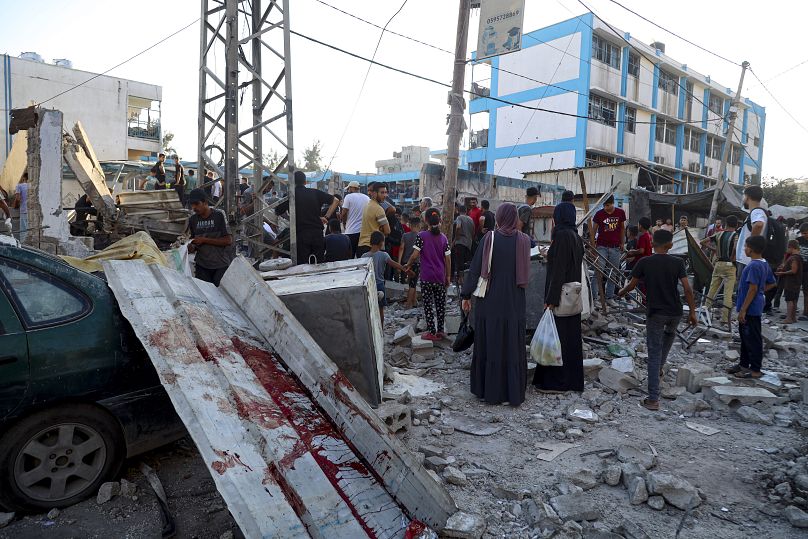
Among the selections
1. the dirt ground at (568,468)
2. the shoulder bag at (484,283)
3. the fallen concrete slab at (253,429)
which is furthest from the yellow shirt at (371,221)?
the fallen concrete slab at (253,429)

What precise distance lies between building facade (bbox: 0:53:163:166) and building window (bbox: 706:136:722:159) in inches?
1483

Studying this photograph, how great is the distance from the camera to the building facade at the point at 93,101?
26.5 meters

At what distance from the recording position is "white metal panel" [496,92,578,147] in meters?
28.6

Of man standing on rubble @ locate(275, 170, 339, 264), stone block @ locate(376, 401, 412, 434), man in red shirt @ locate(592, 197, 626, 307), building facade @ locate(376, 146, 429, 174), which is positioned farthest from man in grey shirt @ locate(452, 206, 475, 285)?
building facade @ locate(376, 146, 429, 174)

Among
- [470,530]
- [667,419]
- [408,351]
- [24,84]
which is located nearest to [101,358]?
[470,530]

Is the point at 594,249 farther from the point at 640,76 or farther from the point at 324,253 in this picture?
the point at 640,76

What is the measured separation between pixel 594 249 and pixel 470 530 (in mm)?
6577

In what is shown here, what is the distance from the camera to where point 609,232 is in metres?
8.98

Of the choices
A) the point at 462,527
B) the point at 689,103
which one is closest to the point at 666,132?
the point at 689,103

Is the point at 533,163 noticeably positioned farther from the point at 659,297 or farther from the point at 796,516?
the point at 796,516

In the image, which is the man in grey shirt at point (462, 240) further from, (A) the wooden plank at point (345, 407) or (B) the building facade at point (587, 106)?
(B) the building facade at point (587, 106)

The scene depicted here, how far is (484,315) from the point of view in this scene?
5023mm

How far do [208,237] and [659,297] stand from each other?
15.2 feet

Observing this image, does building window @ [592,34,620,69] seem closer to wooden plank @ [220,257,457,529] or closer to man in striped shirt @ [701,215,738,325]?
man in striped shirt @ [701,215,738,325]
